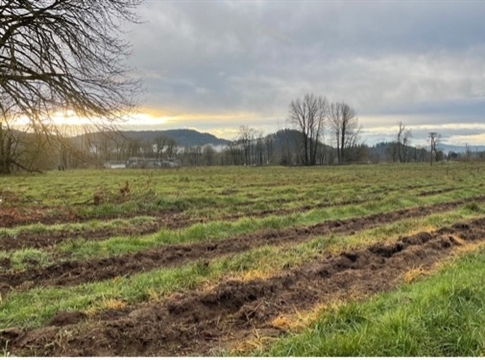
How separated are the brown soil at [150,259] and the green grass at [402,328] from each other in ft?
13.5

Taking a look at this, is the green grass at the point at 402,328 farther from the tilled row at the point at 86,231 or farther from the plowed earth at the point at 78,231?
the plowed earth at the point at 78,231

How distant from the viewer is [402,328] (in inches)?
157

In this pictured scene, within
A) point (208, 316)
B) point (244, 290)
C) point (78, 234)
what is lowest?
point (78, 234)

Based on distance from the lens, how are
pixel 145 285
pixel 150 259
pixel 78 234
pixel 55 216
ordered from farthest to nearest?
pixel 55 216, pixel 78 234, pixel 150 259, pixel 145 285

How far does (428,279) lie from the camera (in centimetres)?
633

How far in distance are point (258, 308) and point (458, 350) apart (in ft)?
7.21

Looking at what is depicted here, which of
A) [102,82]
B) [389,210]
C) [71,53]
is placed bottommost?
[389,210]

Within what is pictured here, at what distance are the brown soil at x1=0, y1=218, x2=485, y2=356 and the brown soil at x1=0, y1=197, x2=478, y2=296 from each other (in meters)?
2.16

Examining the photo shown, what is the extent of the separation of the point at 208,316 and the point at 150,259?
3.46 m

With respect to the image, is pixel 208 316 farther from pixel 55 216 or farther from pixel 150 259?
pixel 55 216

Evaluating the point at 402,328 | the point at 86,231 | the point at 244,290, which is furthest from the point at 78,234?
the point at 402,328

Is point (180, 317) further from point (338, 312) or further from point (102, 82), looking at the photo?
point (102, 82)

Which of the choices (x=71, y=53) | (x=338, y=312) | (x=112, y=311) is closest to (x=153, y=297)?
(x=112, y=311)

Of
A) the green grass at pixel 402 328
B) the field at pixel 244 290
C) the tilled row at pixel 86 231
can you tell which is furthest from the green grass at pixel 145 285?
the tilled row at pixel 86 231
